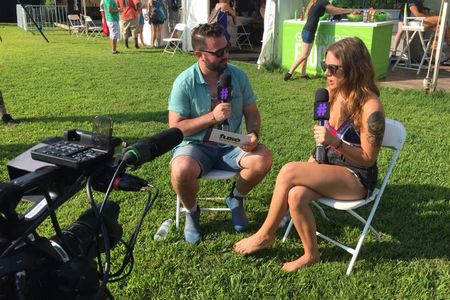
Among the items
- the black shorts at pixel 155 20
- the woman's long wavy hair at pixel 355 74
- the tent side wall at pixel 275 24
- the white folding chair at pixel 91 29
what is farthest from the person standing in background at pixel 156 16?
the woman's long wavy hair at pixel 355 74

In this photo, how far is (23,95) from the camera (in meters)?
7.39

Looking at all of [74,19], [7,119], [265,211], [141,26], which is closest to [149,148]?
[265,211]

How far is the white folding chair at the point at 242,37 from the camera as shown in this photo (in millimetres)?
13762

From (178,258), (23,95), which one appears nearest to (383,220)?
(178,258)

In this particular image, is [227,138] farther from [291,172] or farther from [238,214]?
[238,214]

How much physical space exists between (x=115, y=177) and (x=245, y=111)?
Result: 2.38 metres

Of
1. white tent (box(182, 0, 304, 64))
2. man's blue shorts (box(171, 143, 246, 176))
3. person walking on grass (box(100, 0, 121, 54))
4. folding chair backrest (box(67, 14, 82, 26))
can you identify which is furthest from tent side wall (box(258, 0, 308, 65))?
folding chair backrest (box(67, 14, 82, 26))

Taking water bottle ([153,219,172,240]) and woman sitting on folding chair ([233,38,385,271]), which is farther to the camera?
water bottle ([153,219,172,240])

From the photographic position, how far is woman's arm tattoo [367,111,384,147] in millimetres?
2684

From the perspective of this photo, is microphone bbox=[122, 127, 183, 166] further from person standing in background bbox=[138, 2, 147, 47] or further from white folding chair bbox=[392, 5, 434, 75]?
person standing in background bbox=[138, 2, 147, 47]

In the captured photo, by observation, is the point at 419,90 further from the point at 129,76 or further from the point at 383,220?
the point at 129,76

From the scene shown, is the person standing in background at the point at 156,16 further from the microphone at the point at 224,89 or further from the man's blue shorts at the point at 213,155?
the microphone at the point at 224,89

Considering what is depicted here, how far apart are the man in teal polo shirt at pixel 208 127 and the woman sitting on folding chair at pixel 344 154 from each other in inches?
16.3

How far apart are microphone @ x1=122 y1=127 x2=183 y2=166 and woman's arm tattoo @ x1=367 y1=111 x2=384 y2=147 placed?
1.76 metres
